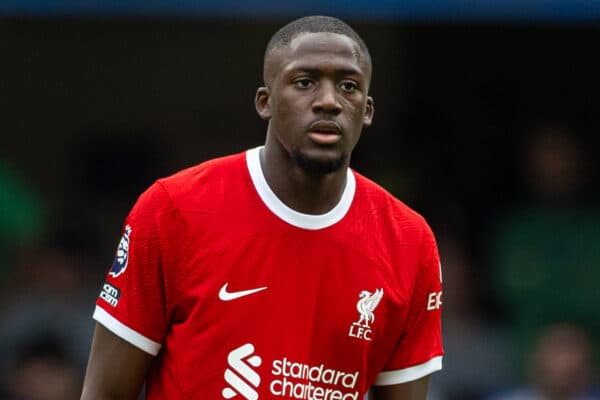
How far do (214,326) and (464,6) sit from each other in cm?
451

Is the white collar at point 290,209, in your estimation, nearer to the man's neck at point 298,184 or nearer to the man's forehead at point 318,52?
the man's neck at point 298,184

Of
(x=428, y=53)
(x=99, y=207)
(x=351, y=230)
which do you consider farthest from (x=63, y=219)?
(x=351, y=230)

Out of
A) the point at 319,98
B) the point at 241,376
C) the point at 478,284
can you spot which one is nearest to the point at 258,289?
the point at 241,376

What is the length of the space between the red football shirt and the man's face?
235 millimetres

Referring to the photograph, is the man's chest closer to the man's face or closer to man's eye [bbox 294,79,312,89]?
the man's face

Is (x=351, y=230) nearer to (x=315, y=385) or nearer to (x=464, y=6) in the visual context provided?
(x=315, y=385)

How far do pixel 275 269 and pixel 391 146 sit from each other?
4.96 metres

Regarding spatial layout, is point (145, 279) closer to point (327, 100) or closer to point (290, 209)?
point (290, 209)

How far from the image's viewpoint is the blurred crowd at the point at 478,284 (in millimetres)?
6898

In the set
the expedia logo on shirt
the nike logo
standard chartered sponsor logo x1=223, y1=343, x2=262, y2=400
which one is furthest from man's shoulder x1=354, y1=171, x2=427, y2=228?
the expedia logo on shirt

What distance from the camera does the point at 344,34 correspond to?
12.5 feet

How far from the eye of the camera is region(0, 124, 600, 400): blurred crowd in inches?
272

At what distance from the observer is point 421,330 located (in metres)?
4.04

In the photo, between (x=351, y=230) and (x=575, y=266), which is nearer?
(x=351, y=230)
